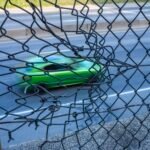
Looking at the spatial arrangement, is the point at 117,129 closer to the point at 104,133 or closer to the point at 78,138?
the point at 104,133

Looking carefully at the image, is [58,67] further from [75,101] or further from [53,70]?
[75,101]

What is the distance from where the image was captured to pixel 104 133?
5.50ft

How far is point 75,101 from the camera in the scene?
1558mm

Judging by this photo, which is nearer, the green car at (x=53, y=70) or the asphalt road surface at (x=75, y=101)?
the green car at (x=53, y=70)

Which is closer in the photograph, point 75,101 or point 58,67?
point 58,67

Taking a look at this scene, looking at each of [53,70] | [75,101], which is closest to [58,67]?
[53,70]

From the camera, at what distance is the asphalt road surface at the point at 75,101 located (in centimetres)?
158

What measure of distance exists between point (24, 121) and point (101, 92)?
43cm

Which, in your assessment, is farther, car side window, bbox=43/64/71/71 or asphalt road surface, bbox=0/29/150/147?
asphalt road surface, bbox=0/29/150/147

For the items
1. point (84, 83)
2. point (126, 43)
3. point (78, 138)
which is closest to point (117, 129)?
point (78, 138)

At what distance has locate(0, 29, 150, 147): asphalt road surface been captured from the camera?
5.19 feet

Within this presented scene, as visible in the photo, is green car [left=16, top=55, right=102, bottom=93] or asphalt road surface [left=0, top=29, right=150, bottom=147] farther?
asphalt road surface [left=0, top=29, right=150, bottom=147]

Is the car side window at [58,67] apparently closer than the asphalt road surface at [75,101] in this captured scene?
Yes

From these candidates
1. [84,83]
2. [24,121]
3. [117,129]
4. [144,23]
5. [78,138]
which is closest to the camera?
[24,121]
